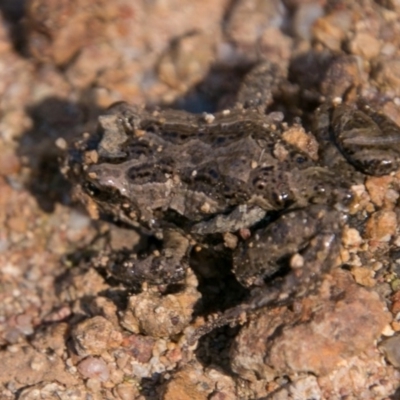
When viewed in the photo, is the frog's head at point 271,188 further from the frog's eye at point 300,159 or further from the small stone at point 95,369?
the small stone at point 95,369

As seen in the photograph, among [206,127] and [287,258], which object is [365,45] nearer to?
[206,127]

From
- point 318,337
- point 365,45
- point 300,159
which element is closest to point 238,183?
point 300,159

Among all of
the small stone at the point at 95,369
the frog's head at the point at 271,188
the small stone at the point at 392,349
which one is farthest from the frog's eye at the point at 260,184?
the small stone at the point at 95,369

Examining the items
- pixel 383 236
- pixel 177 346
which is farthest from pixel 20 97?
pixel 383 236

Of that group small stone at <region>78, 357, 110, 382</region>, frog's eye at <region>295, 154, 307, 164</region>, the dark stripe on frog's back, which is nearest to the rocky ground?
small stone at <region>78, 357, 110, 382</region>

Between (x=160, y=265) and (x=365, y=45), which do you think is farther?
(x=365, y=45)
